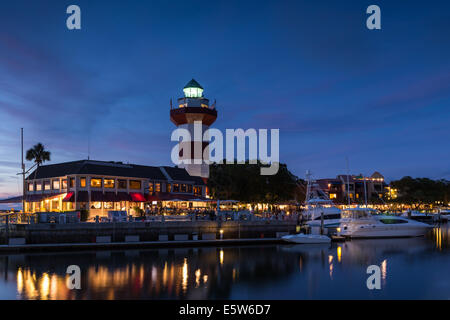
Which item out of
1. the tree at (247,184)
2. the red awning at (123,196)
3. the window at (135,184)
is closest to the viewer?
the red awning at (123,196)

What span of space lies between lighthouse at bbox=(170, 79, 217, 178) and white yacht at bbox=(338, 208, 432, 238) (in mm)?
25470

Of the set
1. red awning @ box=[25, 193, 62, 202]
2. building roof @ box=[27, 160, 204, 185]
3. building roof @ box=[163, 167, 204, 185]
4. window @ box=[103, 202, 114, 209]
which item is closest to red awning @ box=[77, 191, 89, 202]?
building roof @ box=[27, 160, 204, 185]

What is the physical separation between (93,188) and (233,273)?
89.1 feet

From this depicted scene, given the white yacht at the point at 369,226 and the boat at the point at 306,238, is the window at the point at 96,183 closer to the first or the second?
the boat at the point at 306,238

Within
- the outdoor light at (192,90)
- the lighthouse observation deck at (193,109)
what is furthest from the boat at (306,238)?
the outdoor light at (192,90)

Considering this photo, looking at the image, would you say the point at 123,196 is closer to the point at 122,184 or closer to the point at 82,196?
the point at 122,184

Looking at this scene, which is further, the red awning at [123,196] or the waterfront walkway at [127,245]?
the red awning at [123,196]

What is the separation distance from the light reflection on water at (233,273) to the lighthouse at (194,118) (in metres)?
27.5

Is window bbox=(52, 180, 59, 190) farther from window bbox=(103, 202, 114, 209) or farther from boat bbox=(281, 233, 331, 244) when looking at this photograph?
boat bbox=(281, 233, 331, 244)

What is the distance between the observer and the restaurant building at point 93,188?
50281 millimetres

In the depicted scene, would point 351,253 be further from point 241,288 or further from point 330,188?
point 330,188

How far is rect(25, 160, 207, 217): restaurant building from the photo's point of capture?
50281mm

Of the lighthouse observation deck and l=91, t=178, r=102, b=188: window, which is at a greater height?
the lighthouse observation deck
